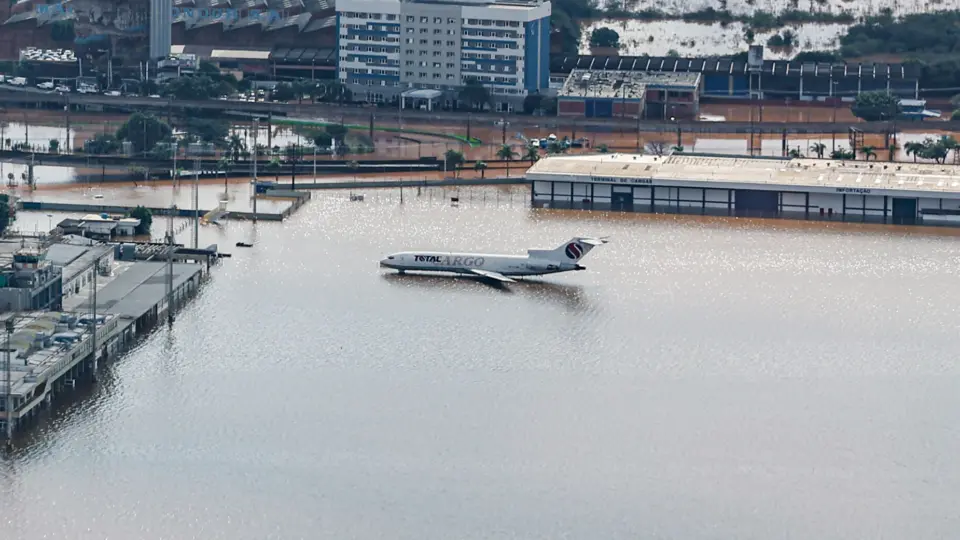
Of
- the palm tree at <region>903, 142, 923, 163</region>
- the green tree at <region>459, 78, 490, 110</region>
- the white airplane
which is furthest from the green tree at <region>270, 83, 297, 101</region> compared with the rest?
the white airplane

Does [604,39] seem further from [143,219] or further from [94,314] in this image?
[94,314]

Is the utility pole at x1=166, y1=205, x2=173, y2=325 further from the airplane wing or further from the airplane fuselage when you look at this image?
the airplane wing

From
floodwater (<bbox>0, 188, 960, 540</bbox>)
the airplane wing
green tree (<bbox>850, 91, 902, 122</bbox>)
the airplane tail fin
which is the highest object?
green tree (<bbox>850, 91, 902, 122</bbox>)

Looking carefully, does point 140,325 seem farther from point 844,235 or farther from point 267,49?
point 267,49

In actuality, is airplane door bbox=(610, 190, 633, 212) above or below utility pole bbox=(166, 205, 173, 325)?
above

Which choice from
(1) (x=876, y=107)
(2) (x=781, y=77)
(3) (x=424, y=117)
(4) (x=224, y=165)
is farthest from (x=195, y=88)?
(1) (x=876, y=107)

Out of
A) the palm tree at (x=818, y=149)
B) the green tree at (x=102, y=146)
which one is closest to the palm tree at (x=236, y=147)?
the green tree at (x=102, y=146)
